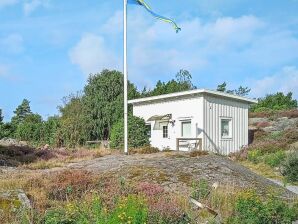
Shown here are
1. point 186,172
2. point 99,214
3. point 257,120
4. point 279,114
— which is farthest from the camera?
point 279,114

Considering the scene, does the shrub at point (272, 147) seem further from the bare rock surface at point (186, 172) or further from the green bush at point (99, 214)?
the green bush at point (99, 214)

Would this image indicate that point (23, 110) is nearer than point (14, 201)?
No

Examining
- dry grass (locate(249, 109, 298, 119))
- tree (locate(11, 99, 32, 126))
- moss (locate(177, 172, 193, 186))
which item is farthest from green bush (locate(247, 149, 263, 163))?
tree (locate(11, 99, 32, 126))

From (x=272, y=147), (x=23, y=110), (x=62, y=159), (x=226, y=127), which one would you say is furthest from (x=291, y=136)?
(x=23, y=110)

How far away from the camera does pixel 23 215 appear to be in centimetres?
657

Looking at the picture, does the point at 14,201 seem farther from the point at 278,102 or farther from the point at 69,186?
the point at 278,102

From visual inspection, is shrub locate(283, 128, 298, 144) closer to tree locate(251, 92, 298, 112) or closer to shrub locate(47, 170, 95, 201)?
shrub locate(47, 170, 95, 201)

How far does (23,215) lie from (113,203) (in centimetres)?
161

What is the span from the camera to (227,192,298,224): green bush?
757cm

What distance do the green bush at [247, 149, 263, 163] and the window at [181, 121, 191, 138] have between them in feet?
11.9

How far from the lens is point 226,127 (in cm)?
2712

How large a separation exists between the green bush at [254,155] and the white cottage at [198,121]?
241 centimetres

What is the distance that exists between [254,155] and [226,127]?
4.17 meters

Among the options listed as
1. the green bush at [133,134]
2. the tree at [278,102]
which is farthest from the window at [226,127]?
the tree at [278,102]
